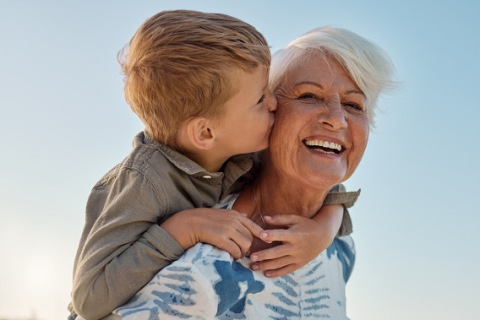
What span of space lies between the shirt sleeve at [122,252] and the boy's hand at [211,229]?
0.05m

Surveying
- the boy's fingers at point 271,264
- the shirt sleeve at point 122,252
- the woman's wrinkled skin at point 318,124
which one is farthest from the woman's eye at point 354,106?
the shirt sleeve at point 122,252

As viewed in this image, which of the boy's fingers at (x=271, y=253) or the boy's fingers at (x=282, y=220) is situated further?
the boy's fingers at (x=282, y=220)

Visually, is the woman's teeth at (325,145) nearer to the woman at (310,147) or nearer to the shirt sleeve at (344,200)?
the woman at (310,147)

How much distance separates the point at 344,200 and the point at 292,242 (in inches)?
24.7

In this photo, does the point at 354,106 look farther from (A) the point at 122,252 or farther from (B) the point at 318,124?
(A) the point at 122,252

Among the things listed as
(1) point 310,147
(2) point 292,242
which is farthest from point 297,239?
(1) point 310,147

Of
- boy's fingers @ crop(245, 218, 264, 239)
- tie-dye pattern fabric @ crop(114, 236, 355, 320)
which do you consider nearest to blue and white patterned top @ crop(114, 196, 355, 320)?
tie-dye pattern fabric @ crop(114, 236, 355, 320)

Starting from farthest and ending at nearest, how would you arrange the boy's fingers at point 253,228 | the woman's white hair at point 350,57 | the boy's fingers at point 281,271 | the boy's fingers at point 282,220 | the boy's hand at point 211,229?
the woman's white hair at point 350,57 → the boy's fingers at point 282,220 → the boy's fingers at point 281,271 → the boy's fingers at point 253,228 → the boy's hand at point 211,229

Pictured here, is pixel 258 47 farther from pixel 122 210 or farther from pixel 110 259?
pixel 110 259

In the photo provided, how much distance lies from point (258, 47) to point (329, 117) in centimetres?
49

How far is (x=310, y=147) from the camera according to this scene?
10.2ft

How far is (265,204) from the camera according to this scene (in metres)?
3.24

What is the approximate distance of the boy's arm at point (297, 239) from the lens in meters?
2.84

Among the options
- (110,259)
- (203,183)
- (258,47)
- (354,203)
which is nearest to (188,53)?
(258,47)
